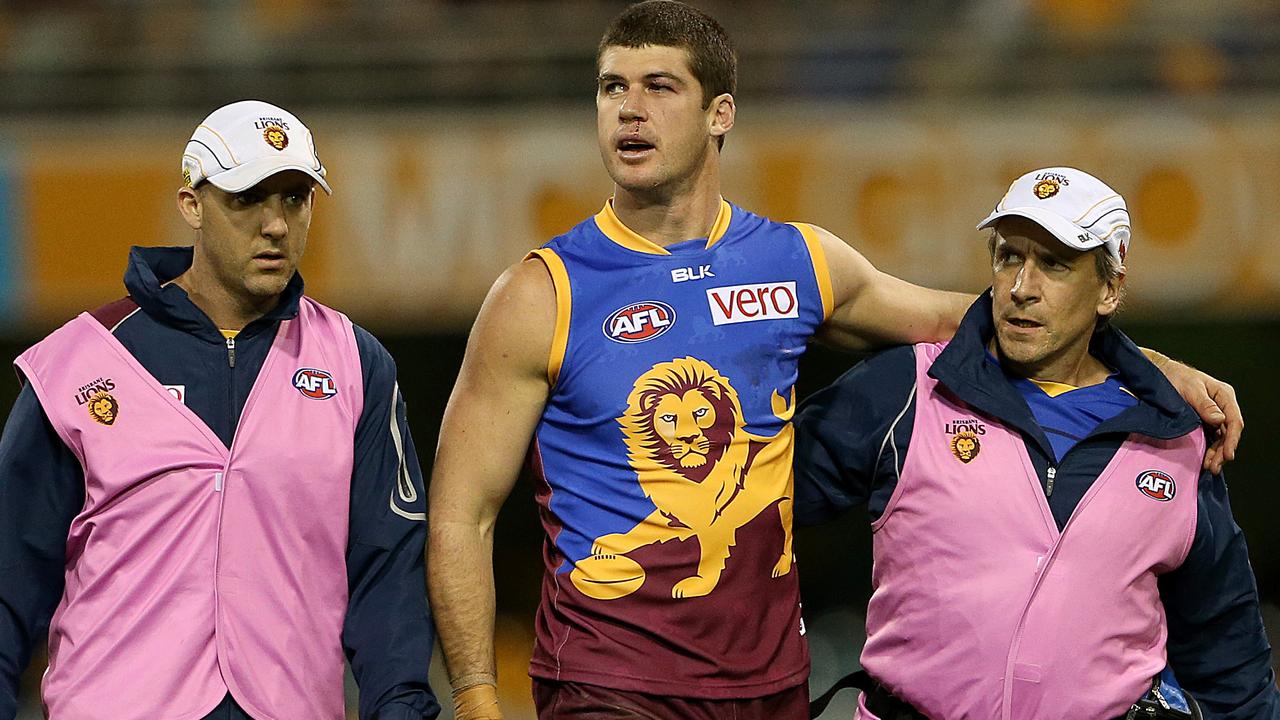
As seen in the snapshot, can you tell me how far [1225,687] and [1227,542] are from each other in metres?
0.33

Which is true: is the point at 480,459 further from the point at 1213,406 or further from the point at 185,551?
the point at 1213,406

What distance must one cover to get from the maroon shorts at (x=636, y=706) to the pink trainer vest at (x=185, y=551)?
0.46 meters

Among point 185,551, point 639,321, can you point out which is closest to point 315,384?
Answer: point 185,551

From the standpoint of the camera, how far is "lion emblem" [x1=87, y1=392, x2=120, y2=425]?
3424 millimetres

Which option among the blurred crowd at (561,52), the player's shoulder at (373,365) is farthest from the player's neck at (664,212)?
the blurred crowd at (561,52)

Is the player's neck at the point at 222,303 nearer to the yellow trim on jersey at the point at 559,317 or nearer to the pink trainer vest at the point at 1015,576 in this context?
the yellow trim on jersey at the point at 559,317

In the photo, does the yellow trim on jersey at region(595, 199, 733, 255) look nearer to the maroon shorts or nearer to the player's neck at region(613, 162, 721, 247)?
the player's neck at region(613, 162, 721, 247)

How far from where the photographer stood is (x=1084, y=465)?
3699 mm

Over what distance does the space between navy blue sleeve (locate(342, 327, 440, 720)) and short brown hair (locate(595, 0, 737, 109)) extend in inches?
34.2

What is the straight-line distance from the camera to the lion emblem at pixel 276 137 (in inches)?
139

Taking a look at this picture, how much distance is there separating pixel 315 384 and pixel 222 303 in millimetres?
251

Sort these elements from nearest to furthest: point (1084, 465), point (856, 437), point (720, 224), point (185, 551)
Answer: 1. point (185, 551)
2. point (1084, 465)
3. point (856, 437)
4. point (720, 224)

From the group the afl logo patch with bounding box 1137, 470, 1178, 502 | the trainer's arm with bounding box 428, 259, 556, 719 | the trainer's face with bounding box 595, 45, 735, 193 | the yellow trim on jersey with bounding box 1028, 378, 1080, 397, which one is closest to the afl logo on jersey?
the trainer's arm with bounding box 428, 259, 556, 719

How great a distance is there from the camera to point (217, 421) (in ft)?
11.3
